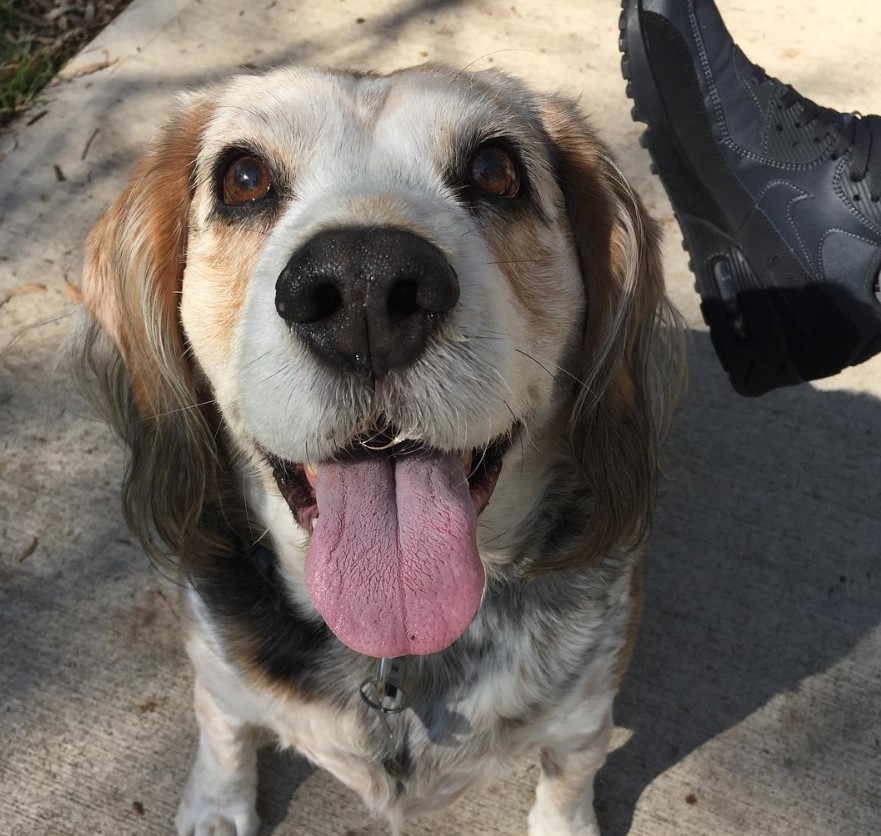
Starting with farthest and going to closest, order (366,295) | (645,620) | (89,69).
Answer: (89,69), (645,620), (366,295)

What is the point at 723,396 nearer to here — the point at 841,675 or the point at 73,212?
the point at 841,675

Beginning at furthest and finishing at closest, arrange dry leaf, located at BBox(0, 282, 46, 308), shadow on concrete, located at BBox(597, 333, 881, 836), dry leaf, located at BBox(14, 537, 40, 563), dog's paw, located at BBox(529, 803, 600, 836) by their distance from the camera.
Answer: dry leaf, located at BBox(0, 282, 46, 308) → dry leaf, located at BBox(14, 537, 40, 563) → shadow on concrete, located at BBox(597, 333, 881, 836) → dog's paw, located at BBox(529, 803, 600, 836)

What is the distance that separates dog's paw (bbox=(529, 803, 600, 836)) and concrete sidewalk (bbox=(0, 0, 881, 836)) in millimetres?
100

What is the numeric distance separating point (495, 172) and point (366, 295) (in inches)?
23.8

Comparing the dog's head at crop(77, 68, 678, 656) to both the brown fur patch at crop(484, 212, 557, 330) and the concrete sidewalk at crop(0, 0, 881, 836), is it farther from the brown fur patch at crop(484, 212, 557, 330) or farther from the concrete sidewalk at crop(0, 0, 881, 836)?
the concrete sidewalk at crop(0, 0, 881, 836)

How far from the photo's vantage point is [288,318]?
4.95ft

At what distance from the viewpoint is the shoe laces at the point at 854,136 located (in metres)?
2.89

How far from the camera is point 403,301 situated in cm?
150

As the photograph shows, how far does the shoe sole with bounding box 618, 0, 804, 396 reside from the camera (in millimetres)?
2953

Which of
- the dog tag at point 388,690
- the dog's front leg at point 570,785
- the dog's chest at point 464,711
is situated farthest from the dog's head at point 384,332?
the dog's front leg at point 570,785

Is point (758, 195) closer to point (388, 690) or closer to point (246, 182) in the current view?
point (246, 182)

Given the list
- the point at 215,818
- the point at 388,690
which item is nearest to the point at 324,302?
the point at 388,690

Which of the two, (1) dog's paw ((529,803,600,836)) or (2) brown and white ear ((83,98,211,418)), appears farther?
(1) dog's paw ((529,803,600,836))

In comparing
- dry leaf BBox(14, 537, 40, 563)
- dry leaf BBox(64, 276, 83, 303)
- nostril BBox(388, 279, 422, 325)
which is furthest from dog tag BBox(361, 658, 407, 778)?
dry leaf BBox(64, 276, 83, 303)
